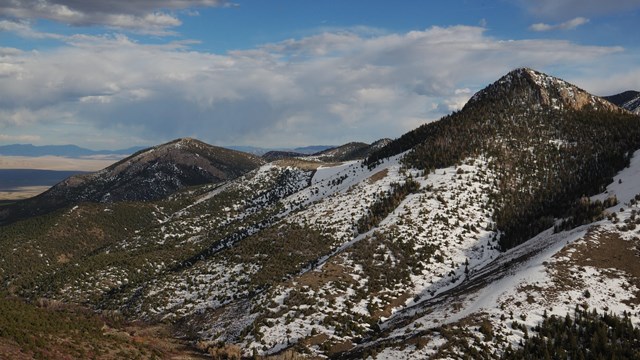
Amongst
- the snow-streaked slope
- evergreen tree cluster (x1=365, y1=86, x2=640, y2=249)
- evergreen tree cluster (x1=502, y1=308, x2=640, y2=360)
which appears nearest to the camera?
evergreen tree cluster (x1=502, y1=308, x2=640, y2=360)

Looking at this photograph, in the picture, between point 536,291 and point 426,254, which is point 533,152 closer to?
point 426,254

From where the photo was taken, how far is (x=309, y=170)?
472 ft

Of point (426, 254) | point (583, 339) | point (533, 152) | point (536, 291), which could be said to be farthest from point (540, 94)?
point (583, 339)

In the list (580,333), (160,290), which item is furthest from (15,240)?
(580,333)

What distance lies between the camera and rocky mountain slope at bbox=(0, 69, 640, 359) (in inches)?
1468

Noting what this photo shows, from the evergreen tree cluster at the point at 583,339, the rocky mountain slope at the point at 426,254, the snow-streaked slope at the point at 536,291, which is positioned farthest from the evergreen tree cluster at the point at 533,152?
the evergreen tree cluster at the point at 583,339

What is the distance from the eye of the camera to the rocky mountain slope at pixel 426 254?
37.3m

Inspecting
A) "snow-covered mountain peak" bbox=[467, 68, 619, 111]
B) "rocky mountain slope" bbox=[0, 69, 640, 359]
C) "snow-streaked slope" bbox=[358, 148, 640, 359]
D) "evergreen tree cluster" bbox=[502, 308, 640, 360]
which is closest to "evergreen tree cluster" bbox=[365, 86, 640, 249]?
"rocky mountain slope" bbox=[0, 69, 640, 359]

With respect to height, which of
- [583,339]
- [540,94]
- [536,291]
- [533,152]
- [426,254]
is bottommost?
[583,339]

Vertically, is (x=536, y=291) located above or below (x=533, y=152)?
below

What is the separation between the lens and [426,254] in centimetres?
5578

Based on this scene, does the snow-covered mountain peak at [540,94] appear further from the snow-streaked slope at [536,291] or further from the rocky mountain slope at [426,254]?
the snow-streaked slope at [536,291]

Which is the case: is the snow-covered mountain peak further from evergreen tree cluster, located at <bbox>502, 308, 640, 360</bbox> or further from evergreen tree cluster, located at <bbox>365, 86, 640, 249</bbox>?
evergreen tree cluster, located at <bbox>502, 308, 640, 360</bbox>

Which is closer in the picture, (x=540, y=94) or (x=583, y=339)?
(x=583, y=339)
